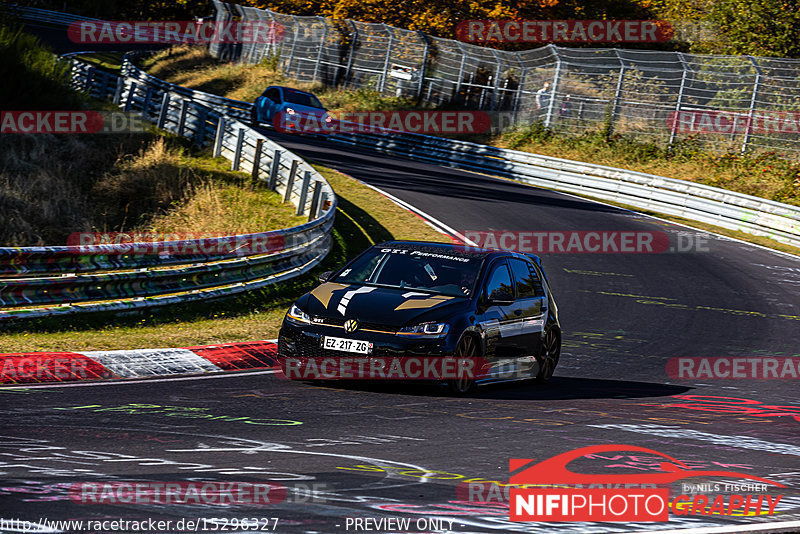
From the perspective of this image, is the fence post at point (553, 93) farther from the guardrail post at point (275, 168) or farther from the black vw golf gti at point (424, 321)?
the black vw golf gti at point (424, 321)

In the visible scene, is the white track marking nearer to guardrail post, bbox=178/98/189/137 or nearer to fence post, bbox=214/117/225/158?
fence post, bbox=214/117/225/158

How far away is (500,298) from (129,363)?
12.7 feet

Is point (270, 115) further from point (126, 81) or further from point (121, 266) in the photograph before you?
point (121, 266)

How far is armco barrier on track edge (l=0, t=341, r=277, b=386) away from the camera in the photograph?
961cm

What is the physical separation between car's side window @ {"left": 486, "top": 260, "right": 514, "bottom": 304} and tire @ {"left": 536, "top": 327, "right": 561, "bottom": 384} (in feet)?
2.59

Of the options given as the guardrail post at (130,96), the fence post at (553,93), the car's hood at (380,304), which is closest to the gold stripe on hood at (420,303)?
the car's hood at (380,304)

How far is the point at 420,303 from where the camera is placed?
32.0ft

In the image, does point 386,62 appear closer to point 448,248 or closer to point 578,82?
point 578,82

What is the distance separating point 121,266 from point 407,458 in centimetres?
715

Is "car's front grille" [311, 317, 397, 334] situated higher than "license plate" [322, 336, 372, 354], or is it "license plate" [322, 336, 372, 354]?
"car's front grille" [311, 317, 397, 334]

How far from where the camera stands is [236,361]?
10969 mm

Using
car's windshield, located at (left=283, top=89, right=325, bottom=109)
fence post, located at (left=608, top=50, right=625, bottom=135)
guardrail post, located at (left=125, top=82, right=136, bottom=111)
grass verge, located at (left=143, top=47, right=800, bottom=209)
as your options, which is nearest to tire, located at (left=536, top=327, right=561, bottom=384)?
grass verge, located at (left=143, top=47, right=800, bottom=209)

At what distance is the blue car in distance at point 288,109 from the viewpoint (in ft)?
119

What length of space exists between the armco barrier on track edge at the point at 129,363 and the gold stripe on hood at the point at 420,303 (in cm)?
198
